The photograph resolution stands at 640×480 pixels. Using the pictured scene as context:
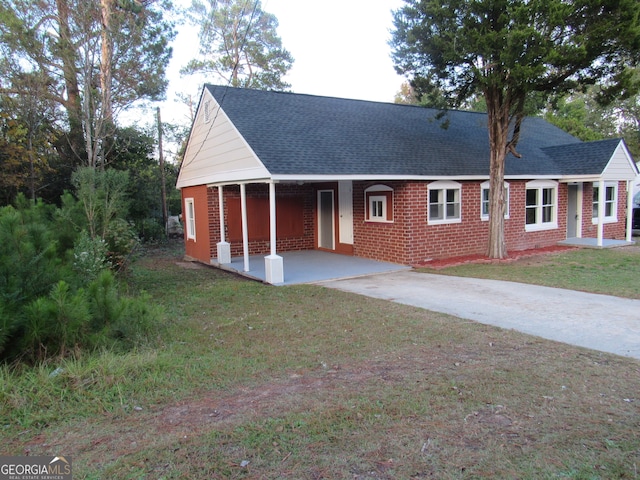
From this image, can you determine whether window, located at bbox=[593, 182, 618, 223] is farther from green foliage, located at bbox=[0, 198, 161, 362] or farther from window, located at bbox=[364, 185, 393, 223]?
green foliage, located at bbox=[0, 198, 161, 362]

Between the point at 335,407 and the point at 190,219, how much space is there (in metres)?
12.9

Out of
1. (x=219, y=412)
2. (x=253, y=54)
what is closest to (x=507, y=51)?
(x=219, y=412)

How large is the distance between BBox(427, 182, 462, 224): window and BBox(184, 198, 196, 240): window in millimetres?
7848

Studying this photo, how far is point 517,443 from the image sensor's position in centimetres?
325

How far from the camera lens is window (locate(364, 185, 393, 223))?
42.0ft

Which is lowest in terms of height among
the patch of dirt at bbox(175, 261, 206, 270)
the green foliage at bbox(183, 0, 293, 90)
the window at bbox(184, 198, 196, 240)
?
the patch of dirt at bbox(175, 261, 206, 270)

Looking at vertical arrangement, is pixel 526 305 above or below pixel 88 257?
below

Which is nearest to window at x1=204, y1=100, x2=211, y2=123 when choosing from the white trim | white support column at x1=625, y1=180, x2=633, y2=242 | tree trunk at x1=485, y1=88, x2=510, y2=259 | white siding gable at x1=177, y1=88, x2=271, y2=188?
white siding gable at x1=177, y1=88, x2=271, y2=188

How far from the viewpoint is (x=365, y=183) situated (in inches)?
531

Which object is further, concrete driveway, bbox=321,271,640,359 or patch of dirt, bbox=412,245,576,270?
patch of dirt, bbox=412,245,576,270

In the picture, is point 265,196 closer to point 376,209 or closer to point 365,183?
point 365,183

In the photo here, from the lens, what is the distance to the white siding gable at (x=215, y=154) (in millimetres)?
11007

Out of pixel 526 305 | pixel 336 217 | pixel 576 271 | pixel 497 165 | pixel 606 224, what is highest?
pixel 497 165

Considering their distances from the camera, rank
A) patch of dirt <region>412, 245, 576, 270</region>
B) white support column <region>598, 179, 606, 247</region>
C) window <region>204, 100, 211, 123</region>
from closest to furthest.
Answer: patch of dirt <region>412, 245, 576, 270</region>
window <region>204, 100, 211, 123</region>
white support column <region>598, 179, 606, 247</region>
